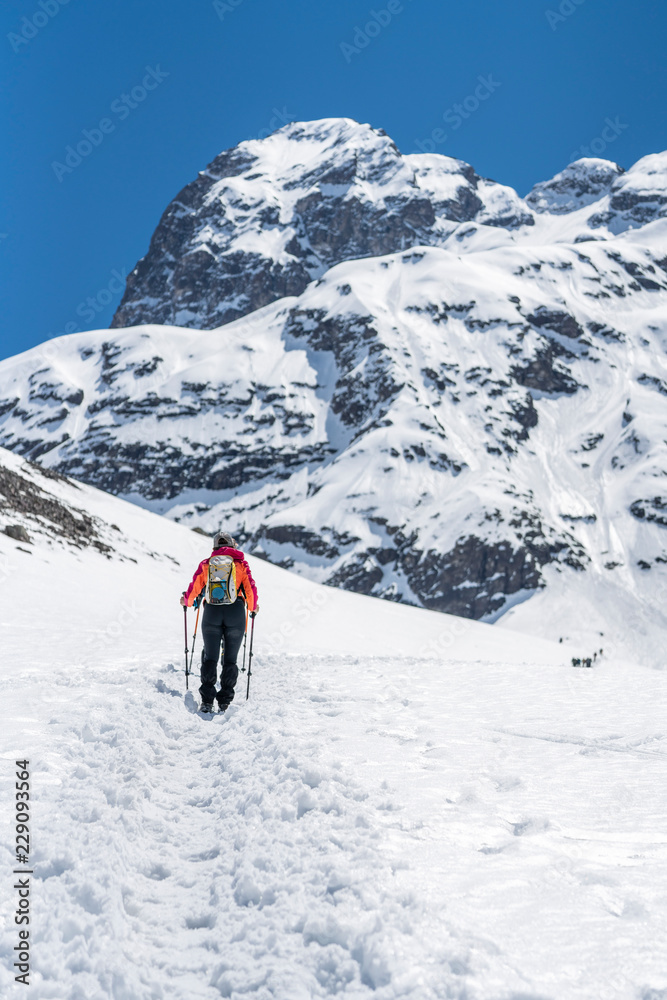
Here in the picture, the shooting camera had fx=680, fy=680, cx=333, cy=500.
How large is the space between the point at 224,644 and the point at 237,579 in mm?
910

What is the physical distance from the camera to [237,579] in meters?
9.50

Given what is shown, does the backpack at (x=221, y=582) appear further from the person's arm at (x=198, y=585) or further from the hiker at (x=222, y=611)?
the person's arm at (x=198, y=585)

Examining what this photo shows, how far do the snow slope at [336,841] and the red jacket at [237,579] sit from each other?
55.4 inches

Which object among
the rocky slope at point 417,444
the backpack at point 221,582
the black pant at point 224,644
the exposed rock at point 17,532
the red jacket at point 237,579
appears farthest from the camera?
the rocky slope at point 417,444

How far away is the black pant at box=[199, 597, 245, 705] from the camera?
9.07m

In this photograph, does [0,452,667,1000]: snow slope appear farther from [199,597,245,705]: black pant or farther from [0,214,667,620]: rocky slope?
[0,214,667,620]: rocky slope

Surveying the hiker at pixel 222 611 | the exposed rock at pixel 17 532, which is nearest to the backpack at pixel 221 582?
the hiker at pixel 222 611

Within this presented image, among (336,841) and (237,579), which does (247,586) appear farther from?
(336,841)

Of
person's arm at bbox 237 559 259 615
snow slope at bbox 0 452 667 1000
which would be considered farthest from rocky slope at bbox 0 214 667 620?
snow slope at bbox 0 452 667 1000

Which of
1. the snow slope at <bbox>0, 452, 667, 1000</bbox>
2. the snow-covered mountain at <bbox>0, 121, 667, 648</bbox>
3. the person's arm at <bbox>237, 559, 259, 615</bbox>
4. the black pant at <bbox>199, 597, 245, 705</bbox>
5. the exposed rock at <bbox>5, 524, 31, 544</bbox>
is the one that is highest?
the snow-covered mountain at <bbox>0, 121, 667, 648</bbox>

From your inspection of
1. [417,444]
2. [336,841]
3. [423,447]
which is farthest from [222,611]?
[417,444]

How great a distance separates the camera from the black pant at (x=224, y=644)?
9070 mm

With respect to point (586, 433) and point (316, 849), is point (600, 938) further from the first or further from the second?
point (586, 433)

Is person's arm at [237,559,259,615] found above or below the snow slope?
above
